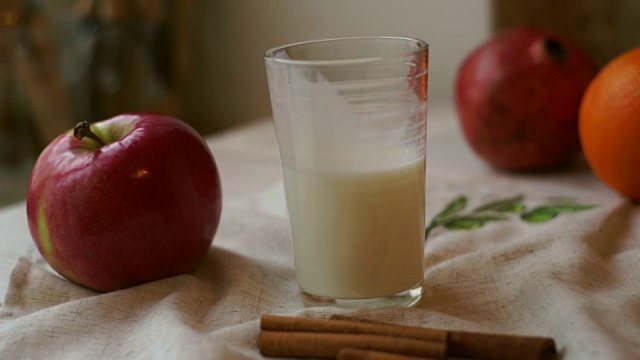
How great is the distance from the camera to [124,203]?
0.67 m

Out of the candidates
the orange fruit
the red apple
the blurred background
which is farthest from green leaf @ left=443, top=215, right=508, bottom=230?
the blurred background

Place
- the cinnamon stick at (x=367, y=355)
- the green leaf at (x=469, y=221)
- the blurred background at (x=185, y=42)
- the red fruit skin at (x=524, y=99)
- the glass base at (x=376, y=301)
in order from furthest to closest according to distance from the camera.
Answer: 1. the blurred background at (x=185, y=42)
2. the red fruit skin at (x=524, y=99)
3. the green leaf at (x=469, y=221)
4. the glass base at (x=376, y=301)
5. the cinnamon stick at (x=367, y=355)

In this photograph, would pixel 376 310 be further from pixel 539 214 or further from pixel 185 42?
pixel 185 42

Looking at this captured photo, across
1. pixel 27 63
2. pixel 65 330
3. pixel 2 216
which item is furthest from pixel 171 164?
pixel 27 63

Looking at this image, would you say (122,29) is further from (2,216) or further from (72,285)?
(72,285)

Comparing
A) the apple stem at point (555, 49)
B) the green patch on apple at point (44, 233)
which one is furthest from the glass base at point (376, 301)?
the apple stem at point (555, 49)

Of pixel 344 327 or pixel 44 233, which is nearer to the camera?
pixel 344 327

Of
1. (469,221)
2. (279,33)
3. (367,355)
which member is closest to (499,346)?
(367,355)

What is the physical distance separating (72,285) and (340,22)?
3.23 feet

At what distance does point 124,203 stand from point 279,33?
3.44 feet

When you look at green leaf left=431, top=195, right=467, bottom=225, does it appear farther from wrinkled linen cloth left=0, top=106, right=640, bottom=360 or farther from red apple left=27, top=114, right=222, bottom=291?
red apple left=27, top=114, right=222, bottom=291

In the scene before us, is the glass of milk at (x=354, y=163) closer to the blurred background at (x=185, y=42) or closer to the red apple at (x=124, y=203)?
the red apple at (x=124, y=203)

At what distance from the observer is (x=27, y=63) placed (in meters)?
1.47

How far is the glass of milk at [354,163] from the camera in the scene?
1.98ft
